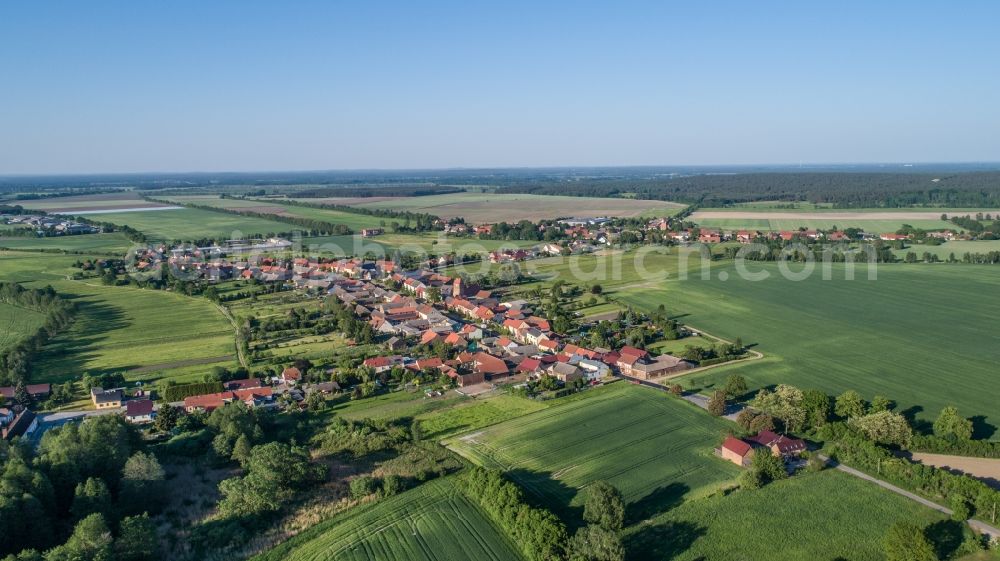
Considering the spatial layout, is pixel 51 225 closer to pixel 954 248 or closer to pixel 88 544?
pixel 88 544

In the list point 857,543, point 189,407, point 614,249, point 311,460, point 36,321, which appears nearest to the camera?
point 857,543

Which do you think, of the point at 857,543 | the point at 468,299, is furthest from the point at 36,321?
the point at 857,543

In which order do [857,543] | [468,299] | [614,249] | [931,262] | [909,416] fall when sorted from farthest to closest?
[614,249] < [931,262] < [468,299] < [909,416] < [857,543]

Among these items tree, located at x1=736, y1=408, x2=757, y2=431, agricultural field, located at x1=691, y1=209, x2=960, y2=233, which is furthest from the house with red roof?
agricultural field, located at x1=691, y1=209, x2=960, y2=233

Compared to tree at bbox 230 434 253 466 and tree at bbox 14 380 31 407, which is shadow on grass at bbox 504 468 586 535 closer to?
tree at bbox 230 434 253 466

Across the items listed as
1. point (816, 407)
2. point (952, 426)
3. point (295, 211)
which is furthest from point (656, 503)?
point (295, 211)

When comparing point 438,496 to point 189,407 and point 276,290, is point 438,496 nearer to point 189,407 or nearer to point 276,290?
point 189,407
